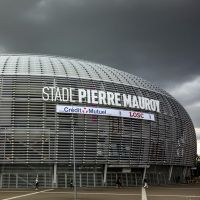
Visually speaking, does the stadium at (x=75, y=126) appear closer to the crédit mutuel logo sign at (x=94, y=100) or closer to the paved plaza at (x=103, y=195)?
the crédit mutuel logo sign at (x=94, y=100)

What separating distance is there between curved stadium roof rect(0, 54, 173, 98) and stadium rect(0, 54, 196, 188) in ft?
0.47

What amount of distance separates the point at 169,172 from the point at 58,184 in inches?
878

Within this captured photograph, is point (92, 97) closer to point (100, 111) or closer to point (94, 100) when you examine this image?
point (94, 100)

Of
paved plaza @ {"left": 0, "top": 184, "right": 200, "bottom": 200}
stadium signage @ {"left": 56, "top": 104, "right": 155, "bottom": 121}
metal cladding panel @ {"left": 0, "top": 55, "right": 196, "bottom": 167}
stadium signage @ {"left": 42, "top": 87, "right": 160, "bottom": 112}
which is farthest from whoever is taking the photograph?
stadium signage @ {"left": 42, "top": 87, "right": 160, "bottom": 112}

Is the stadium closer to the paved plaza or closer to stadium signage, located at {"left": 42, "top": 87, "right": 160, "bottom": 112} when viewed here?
stadium signage, located at {"left": 42, "top": 87, "right": 160, "bottom": 112}

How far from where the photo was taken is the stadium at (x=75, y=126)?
60.5 metres

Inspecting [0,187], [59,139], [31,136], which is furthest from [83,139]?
[0,187]

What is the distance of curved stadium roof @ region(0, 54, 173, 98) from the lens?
6538 cm

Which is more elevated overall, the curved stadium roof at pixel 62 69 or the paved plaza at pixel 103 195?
the curved stadium roof at pixel 62 69

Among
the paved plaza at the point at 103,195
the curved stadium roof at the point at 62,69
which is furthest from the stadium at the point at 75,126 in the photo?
the paved plaza at the point at 103,195

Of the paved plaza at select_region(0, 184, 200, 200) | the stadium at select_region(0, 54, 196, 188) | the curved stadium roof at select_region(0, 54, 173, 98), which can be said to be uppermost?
the curved stadium roof at select_region(0, 54, 173, 98)

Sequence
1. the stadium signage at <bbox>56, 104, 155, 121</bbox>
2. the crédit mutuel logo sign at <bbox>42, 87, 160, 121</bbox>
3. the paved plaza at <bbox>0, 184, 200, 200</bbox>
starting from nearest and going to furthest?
the paved plaza at <bbox>0, 184, 200, 200</bbox>
the stadium signage at <bbox>56, 104, 155, 121</bbox>
the crédit mutuel logo sign at <bbox>42, 87, 160, 121</bbox>

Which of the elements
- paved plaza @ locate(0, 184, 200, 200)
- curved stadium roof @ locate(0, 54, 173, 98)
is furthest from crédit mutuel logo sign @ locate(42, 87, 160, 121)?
paved plaza @ locate(0, 184, 200, 200)

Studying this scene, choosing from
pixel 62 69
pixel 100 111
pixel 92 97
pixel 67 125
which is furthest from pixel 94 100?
pixel 62 69
